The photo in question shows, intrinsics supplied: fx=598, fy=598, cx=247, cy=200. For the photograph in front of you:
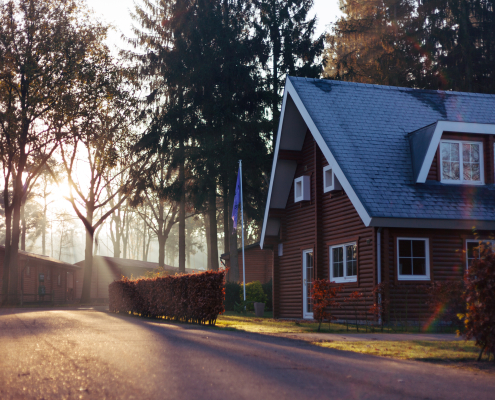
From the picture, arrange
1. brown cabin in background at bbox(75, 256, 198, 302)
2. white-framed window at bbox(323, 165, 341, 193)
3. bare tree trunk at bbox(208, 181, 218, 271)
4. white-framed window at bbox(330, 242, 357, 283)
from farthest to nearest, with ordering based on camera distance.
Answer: brown cabin in background at bbox(75, 256, 198, 302) < bare tree trunk at bbox(208, 181, 218, 271) < white-framed window at bbox(323, 165, 341, 193) < white-framed window at bbox(330, 242, 357, 283)

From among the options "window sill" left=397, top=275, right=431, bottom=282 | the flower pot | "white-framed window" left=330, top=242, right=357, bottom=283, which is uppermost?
"white-framed window" left=330, top=242, right=357, bottom=283

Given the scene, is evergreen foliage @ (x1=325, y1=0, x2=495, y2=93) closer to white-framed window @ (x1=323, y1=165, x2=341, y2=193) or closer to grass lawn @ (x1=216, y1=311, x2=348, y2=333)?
white-framed window @ (x1=323, y1=165, x2=341, y2=193)

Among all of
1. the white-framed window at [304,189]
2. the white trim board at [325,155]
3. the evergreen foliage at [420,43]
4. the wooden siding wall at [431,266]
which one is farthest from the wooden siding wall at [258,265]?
the wooden siding wall at [431,266]

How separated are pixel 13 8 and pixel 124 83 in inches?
306

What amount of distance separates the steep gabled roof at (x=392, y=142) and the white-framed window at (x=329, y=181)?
1359 mm

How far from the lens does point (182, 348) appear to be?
32.0ft

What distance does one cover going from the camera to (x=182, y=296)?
58.3ft

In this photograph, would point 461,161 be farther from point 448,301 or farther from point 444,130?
point 448,301

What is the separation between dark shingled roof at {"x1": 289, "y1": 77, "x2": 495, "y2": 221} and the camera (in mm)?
17078

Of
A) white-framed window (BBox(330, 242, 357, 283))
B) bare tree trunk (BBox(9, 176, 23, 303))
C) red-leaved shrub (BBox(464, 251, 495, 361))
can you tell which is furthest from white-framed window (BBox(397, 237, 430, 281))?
bare tree trunk (BBox(9, 176, 23, 303))

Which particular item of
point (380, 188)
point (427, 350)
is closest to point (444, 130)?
point (380, 188)

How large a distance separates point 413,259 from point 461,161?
3874 mm

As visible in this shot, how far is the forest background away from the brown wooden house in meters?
11.7

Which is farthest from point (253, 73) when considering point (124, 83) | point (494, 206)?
point (494, 206)
